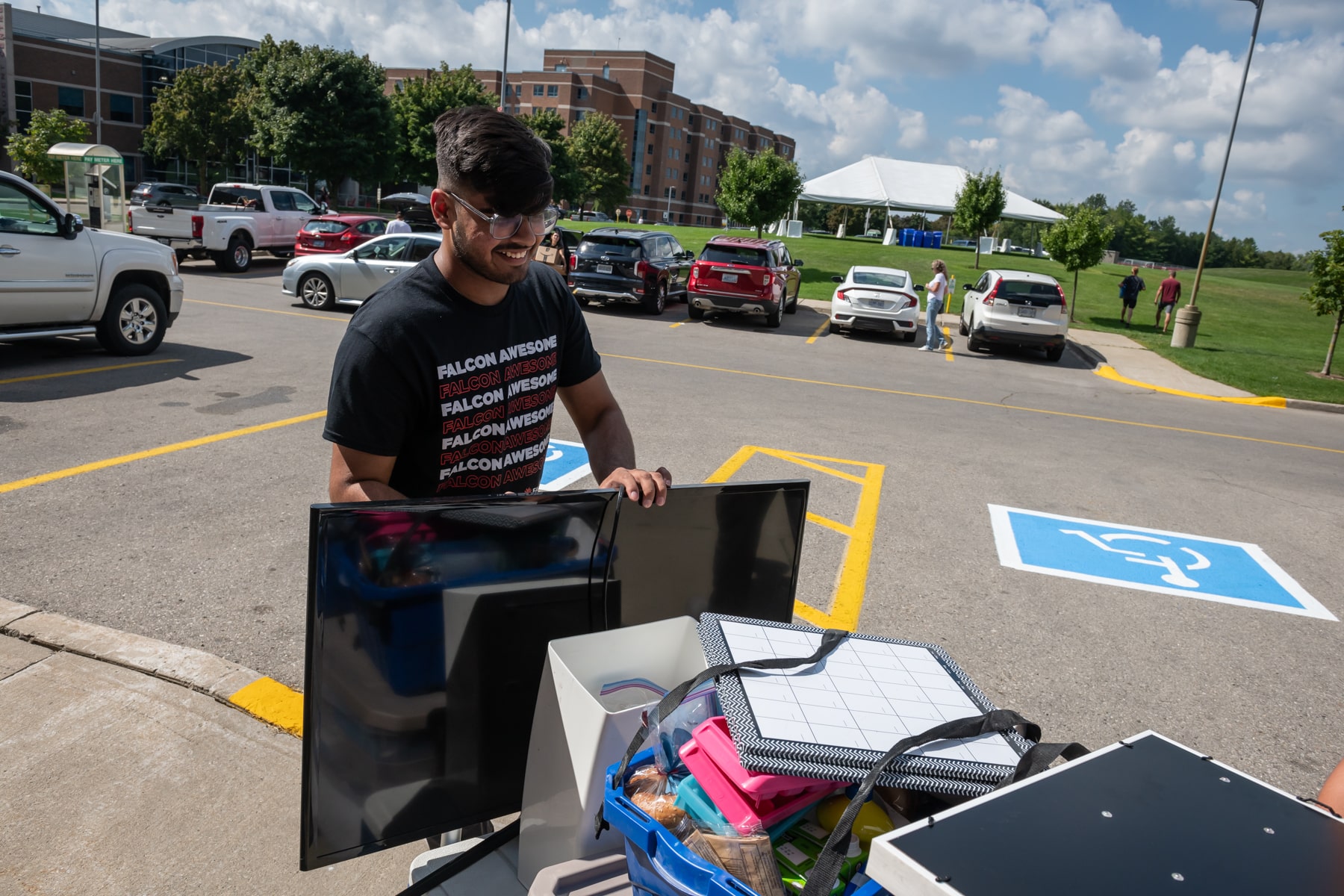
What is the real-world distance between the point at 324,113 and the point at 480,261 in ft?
151

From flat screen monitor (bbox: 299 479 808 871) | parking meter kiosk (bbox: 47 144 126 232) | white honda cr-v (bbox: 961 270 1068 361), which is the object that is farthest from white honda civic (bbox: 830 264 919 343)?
flat screen monitor (bbox: 299 479 808 871)

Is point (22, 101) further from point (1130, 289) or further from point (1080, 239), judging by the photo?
point (1130, 289)

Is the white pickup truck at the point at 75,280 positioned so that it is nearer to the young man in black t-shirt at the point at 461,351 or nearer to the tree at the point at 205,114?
the young man in black t-shirt at the point at 461,351

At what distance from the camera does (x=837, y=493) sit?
7.20 m

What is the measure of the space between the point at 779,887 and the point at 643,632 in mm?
618

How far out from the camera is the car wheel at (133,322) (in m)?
10.0

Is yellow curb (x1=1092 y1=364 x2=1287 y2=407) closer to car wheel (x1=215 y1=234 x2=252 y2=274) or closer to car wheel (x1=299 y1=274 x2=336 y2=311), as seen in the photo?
car wheel (x1=299 y1=274 x2=336 y2=311)

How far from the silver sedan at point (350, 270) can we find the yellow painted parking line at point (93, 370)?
5783mm

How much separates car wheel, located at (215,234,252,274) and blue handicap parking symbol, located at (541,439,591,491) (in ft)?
52.0

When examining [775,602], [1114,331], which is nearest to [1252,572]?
[775,602]

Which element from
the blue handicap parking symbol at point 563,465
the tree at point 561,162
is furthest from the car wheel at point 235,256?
the tree at point 561,162

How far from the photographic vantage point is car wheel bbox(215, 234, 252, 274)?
67.2 feet

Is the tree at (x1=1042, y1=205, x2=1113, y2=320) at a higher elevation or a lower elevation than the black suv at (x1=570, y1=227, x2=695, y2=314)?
higher

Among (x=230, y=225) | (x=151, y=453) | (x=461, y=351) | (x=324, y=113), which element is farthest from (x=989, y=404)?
(x=324, y=113)
